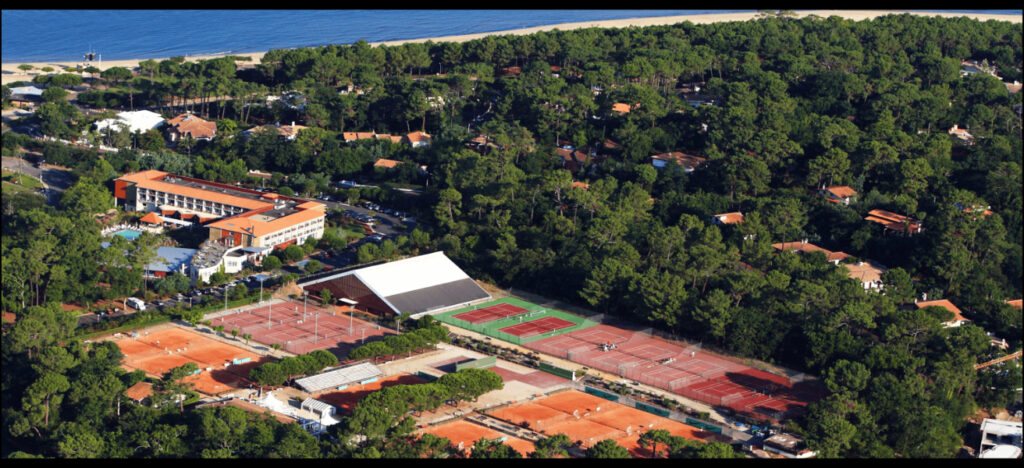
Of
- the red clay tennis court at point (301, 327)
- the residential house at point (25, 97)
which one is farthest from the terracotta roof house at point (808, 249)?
the residential house at point (25, 97)

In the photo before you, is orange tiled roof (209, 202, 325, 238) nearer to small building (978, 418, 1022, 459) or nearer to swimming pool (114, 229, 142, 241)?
swimming pool (114, 229, 142, 241)

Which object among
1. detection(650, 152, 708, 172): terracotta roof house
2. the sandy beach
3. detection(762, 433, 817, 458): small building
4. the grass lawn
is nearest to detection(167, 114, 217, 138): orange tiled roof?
the grass lawn

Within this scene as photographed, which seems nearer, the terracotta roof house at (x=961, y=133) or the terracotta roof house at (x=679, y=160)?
the terracotta roof house at (x=679, y=160)

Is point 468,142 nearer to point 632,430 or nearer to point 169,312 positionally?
point 169,312

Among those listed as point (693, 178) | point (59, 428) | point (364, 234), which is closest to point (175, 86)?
point (364, 234)

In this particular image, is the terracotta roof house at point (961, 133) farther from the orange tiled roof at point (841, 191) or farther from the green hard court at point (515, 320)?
the green hard court at point (515, 320)

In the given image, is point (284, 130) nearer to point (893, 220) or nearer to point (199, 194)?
point (199, 194)
